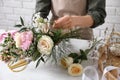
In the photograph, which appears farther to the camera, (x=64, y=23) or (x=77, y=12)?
(x=77, y=12)

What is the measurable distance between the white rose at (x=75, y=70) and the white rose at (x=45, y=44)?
0.33ft

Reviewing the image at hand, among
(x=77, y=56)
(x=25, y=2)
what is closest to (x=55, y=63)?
(x=77, y=56)

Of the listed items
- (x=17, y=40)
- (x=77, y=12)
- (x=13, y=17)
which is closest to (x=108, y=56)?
(x=17, y=40)

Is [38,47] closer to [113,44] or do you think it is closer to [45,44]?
[45,44]

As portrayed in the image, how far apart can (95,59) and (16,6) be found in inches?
42.9

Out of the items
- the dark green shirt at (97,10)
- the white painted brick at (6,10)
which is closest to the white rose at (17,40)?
the dark green shirt at (97,10)

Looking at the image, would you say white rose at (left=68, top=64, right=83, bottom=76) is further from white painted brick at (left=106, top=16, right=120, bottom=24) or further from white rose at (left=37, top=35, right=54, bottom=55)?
white painted brick at (left=106, top=16, right=120, bottom=24)

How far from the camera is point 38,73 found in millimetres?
819

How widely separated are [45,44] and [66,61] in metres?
0.11

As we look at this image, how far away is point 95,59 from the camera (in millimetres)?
879

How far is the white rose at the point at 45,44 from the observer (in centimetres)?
76

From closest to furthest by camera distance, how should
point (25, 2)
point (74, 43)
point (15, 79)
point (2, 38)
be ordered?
point (15, 79)
point (2, 38)
point (74, 43)
point (25, 2)

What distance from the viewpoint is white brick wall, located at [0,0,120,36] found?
1.58 m

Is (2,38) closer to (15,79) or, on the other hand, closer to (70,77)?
(15,79)
